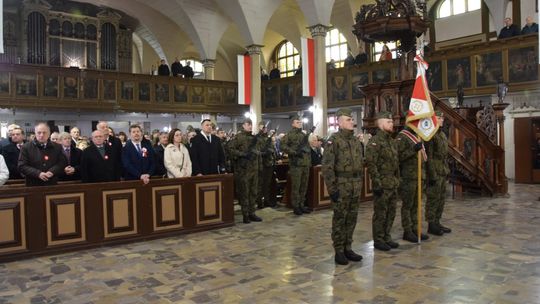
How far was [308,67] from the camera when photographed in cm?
1667

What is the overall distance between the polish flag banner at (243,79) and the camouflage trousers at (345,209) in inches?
509

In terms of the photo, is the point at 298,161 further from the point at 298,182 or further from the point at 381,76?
the point at 381,76

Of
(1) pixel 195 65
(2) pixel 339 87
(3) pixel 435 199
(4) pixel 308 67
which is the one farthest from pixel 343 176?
(1) pixel 195 65

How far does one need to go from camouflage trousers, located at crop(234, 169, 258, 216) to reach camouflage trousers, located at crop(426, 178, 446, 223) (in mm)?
3131

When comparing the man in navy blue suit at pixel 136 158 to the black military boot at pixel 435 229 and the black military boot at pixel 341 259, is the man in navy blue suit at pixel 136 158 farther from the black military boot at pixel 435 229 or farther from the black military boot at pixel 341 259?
the black military boot at pixel 435 229

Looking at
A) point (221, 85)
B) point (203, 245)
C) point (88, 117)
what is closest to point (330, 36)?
point (221, 85)

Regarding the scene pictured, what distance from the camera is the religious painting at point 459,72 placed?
1494cm

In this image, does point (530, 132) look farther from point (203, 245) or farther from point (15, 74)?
point (15, 74)

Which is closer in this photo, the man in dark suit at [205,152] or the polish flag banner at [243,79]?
the man in dark suit at [205,152]

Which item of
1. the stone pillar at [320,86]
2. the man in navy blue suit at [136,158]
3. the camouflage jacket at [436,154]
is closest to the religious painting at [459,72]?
the stone pillar at [320,86]

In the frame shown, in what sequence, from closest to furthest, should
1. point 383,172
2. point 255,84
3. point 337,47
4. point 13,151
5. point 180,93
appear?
point 383,172
point 13,151
point 255,84
point 180,93
point 337,47

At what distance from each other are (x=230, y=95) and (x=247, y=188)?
14.5 m

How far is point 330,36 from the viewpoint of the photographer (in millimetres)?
24109

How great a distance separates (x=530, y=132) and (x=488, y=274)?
9767 mm
